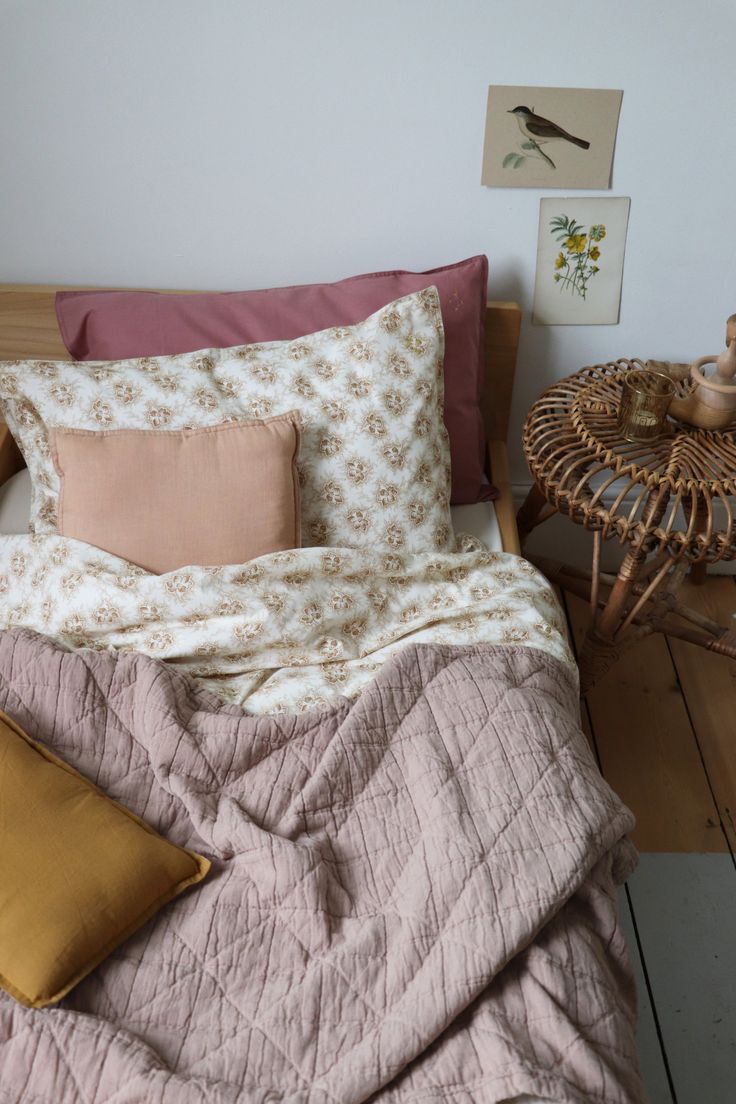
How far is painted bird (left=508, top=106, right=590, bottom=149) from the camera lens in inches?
66.6

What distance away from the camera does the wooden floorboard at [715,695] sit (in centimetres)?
183

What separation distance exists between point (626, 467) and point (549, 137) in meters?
0.66

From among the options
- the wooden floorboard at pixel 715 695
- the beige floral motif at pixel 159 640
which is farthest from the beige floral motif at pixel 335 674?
the wooden floorboard at pixel 715 695

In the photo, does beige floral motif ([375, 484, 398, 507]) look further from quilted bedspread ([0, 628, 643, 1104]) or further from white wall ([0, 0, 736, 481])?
white wall ([0, 0, 736, 481])

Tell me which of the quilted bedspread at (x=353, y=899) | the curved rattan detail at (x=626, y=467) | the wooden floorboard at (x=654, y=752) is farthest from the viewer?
the wooden floorboard at (x=654, y=752)

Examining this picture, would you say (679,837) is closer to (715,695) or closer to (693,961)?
(693,961)

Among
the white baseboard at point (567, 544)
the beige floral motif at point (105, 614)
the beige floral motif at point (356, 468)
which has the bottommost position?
the white baseboard at point (567, 544)

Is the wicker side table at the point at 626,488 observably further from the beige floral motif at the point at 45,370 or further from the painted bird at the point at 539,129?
the beige floral motif at the point at 45,370

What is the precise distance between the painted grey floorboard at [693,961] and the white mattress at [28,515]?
642 millimetres

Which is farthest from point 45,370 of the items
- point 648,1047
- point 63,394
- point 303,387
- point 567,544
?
point 648,1047

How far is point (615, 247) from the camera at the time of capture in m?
1.84

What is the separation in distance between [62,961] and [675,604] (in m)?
1.35

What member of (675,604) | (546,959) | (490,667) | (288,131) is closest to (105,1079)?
(546,959)

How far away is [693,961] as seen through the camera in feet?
5.10
